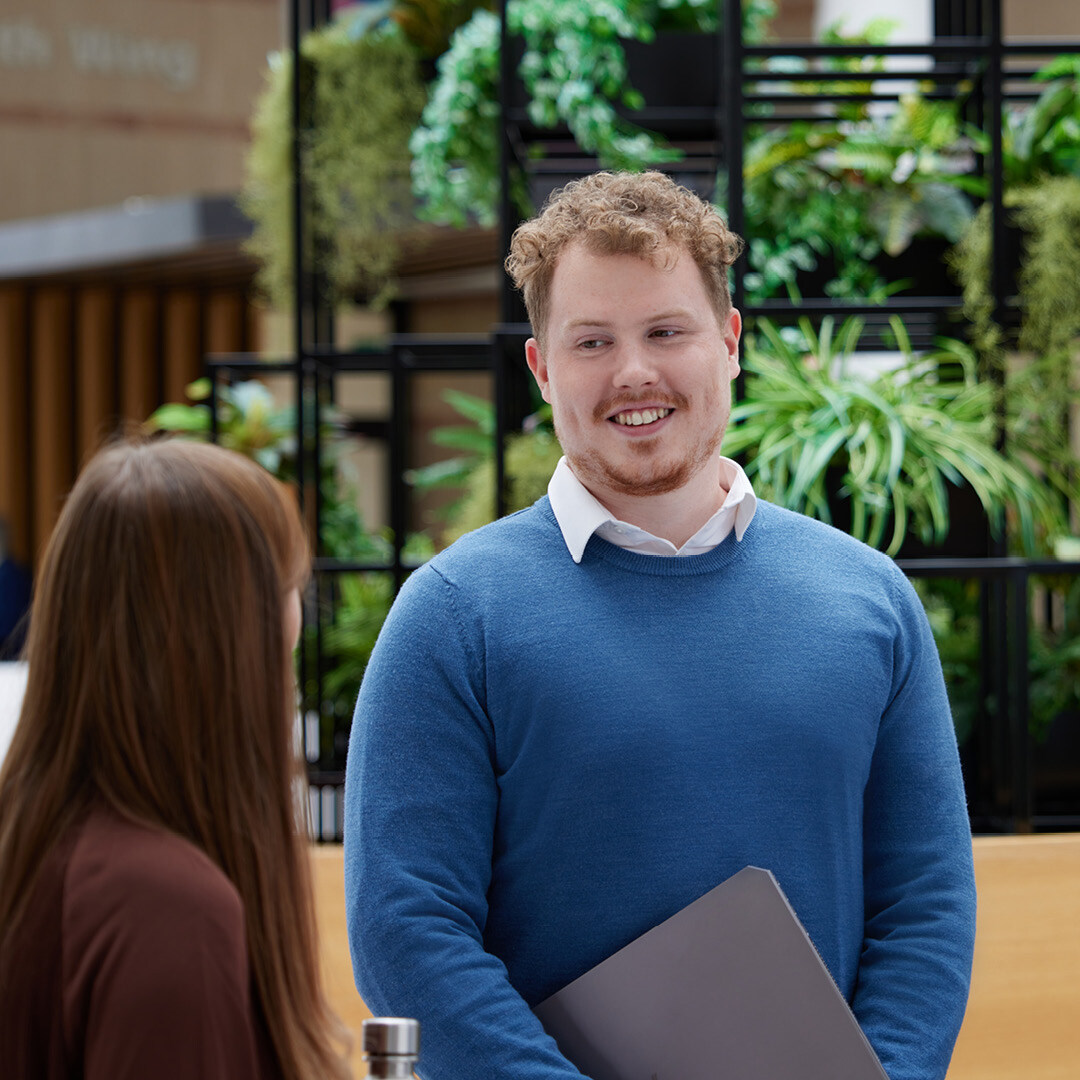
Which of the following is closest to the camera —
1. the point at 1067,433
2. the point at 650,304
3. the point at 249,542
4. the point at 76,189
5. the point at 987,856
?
the point at 249,542

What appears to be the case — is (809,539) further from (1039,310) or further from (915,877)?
(1039,310)

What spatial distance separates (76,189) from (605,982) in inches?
339

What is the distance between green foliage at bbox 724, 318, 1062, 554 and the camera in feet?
6.92

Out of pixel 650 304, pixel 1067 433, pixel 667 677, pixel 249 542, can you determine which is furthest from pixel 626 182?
pixel 1067 433

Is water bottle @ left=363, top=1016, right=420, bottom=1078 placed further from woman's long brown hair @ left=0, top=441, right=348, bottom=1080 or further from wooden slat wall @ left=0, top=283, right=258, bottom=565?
wooden slat wall @ left=0, top=283, right=258, bottom=565

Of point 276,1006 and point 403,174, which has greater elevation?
point 403,174

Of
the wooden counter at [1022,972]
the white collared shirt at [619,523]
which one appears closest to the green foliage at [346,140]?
the wooden counter at [1022,972]

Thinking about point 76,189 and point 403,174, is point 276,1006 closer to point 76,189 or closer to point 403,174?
point 403,174

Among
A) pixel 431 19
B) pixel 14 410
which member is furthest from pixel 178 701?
pixel 14 410

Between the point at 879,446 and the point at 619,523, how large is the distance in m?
1.08

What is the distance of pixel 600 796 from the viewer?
3.62ft

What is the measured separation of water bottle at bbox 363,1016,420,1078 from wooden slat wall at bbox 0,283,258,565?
8.02 metres

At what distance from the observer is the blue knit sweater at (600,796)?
1.09 m

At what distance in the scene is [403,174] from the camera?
3125mm
